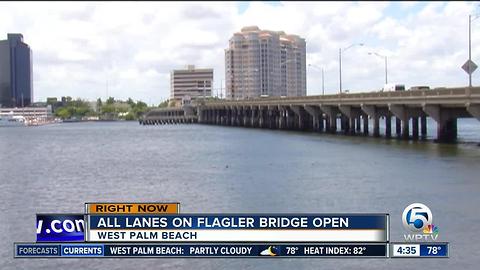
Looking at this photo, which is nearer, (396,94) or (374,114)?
(396,94)

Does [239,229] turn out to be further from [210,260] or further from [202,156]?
[202,156]

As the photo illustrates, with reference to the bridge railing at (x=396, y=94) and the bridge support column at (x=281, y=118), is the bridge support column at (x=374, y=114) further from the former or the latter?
the bridge support column at (x=281, y=118)

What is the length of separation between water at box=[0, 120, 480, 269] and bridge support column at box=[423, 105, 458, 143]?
794 cm

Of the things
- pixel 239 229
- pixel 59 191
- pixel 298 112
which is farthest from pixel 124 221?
pixel 298 112

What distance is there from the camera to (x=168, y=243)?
2127 centimetres

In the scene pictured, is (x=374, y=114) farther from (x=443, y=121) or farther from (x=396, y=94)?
(x=443, y=121)

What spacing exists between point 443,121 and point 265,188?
49290 millimetres

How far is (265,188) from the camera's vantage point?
4800 centimetres

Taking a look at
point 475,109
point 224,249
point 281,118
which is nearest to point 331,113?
point 281,118

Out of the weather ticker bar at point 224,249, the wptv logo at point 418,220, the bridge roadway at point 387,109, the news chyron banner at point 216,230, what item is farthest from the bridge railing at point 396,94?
the weather ticker bar at point 224,249

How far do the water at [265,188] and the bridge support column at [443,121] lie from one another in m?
7.94

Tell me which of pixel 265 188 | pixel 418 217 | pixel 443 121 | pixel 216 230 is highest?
pixel 443 121

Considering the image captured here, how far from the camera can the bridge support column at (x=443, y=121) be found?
8981 cm

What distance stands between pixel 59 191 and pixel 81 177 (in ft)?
33.7
